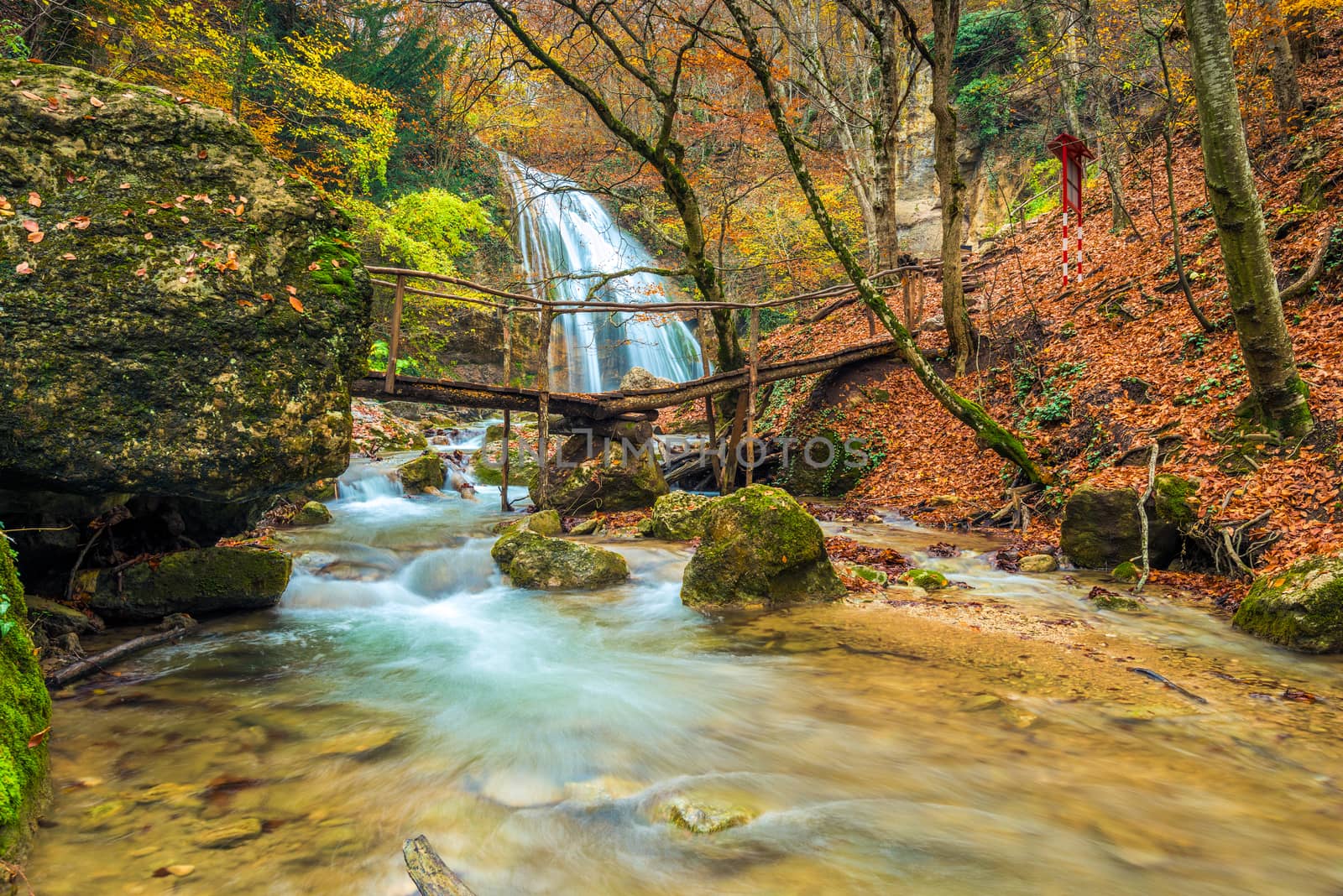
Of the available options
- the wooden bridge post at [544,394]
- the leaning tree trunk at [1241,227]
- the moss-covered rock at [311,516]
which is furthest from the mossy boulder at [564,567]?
the leaning tree trunk at [1241,227]

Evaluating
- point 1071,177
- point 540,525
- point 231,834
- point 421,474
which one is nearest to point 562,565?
point 540,525

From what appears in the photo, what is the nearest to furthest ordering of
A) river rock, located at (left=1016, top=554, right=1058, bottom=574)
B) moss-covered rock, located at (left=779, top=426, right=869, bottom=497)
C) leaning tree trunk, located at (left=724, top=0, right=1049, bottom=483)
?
1. river rock, located at (left=1016, top=554, right=1058, bottom=574)
2. leaning tree trunk, located at (left=724, top=0, right=1049, bottom=483)
3. moss-covered rock, located at (left=779, top=426, right=869, bottom=497)

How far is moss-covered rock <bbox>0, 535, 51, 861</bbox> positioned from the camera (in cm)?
202

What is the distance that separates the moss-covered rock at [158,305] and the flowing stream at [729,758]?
1.40 m

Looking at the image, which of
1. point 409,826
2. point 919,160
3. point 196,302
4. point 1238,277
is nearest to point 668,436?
point 1238,277

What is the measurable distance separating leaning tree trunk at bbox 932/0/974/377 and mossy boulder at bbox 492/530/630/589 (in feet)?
21.3

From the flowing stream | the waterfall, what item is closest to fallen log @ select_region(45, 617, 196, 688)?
the flowing stream

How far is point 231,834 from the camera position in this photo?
7.97 feet

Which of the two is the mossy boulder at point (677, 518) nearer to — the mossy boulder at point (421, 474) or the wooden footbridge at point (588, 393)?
the wooden footbridge at point (588, 393)

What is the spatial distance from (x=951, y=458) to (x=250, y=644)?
29.2 ft

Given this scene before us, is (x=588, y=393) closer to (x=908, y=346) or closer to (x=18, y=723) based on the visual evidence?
(x=908, y=346)

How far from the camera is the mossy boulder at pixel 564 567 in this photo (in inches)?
264

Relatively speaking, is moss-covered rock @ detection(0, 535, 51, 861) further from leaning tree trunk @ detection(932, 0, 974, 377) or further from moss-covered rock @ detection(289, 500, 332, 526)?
leaning tree trunk @ detection(932, 0, 974, 377)

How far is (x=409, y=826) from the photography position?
264 centimetres
